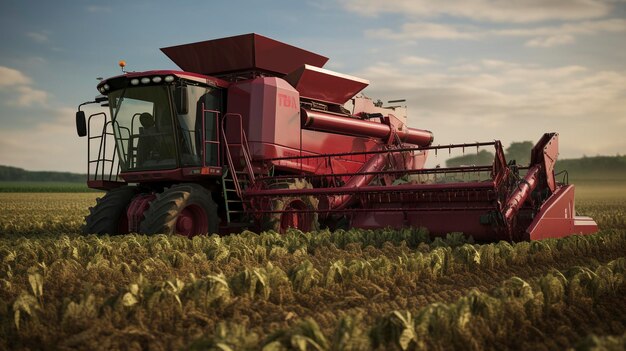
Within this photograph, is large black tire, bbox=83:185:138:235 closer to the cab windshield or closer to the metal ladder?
the cab windshield

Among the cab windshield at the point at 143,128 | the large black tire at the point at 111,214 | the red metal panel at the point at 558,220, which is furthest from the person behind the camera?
the large black tire at the point at 111,214

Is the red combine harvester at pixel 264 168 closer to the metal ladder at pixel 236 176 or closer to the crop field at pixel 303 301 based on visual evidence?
the metal ladder at pixel 236 176

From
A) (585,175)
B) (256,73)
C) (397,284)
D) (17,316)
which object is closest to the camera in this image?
(17,316)

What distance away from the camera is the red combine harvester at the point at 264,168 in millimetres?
7918

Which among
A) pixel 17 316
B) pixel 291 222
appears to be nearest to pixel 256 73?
pixel 291 222

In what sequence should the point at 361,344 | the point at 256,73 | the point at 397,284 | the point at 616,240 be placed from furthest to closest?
the point at 256,73 → the point at 616,240 → the point at 397,284 → the point at 361,344

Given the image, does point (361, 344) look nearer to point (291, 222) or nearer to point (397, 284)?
point (397, 284)

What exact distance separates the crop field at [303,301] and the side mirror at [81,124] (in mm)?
3177

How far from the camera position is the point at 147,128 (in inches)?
357

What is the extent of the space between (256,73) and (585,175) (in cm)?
7066

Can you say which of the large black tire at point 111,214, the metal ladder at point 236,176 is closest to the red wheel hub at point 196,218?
the metal ladder at point 236,176

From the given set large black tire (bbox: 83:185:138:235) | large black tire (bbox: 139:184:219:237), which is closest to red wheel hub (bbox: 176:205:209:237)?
large black tire (bbox: 139:184:219:237)

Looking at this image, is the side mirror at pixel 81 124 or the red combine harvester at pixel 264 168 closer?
the red combine harvester at pixel 264 168

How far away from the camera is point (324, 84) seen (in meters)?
10.6
